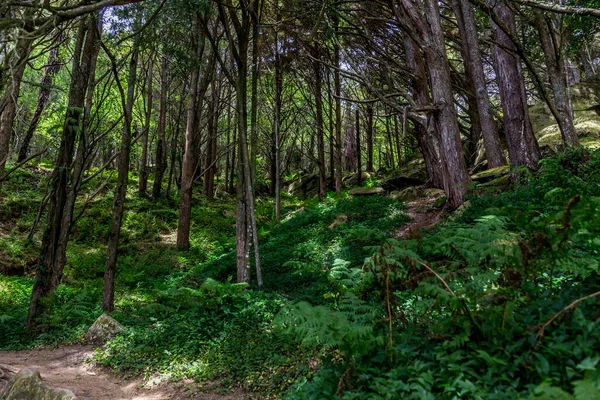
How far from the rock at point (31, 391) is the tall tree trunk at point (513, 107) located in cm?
1099

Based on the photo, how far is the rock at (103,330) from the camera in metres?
5.64

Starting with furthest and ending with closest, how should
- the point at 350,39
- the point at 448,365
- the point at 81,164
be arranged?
1. the point at 350,39
2. the point at 81,164
3. the point at 448,365

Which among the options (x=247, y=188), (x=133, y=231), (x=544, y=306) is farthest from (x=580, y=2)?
(x=133, y=231)

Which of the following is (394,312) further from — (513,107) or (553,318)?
(513,107)

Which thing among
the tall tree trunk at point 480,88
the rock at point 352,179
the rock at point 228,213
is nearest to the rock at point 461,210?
the tall tree trunk at point 480,88

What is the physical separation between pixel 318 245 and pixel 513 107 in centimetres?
714

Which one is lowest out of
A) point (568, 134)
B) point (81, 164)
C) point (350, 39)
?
point (81, 164)

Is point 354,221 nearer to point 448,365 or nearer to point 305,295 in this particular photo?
point 305,295

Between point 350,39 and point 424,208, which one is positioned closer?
point 424,208

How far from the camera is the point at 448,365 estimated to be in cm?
224

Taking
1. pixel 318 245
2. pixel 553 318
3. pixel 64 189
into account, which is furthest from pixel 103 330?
pixel 553 318

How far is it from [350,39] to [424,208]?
849 cm

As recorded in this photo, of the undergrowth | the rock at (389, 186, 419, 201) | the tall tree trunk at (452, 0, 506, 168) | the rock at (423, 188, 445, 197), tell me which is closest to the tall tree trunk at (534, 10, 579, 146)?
the undergrowth

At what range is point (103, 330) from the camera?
5719mm
